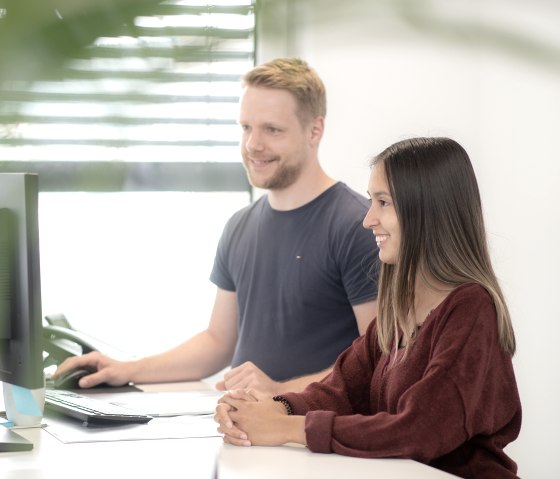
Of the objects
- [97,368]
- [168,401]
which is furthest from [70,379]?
[168,401]

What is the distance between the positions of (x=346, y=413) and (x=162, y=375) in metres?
0.79

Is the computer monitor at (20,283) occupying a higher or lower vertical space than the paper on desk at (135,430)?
higher

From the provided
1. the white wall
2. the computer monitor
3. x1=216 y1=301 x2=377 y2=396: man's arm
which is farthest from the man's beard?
the computer monitor

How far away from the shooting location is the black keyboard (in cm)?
167

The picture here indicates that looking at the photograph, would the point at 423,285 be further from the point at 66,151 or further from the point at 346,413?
the point at 66,151

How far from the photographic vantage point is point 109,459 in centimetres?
143

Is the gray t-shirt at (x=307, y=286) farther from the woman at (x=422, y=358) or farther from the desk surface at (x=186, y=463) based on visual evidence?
the desk surface at (x=186, y=463)

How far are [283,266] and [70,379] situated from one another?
66 cm

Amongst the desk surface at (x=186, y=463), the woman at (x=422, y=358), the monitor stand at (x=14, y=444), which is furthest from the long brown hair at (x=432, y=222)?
the monitor stand at (x=14, y=444)

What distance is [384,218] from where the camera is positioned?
171 centimetres

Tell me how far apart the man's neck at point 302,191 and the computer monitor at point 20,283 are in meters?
1.08

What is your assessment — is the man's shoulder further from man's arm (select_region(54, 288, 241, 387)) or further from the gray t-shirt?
man's arm (select_region(54, 288, 241, 387))

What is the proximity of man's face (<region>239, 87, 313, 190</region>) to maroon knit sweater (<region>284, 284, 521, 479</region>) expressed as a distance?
964 mm

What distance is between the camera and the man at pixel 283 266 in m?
2.32
